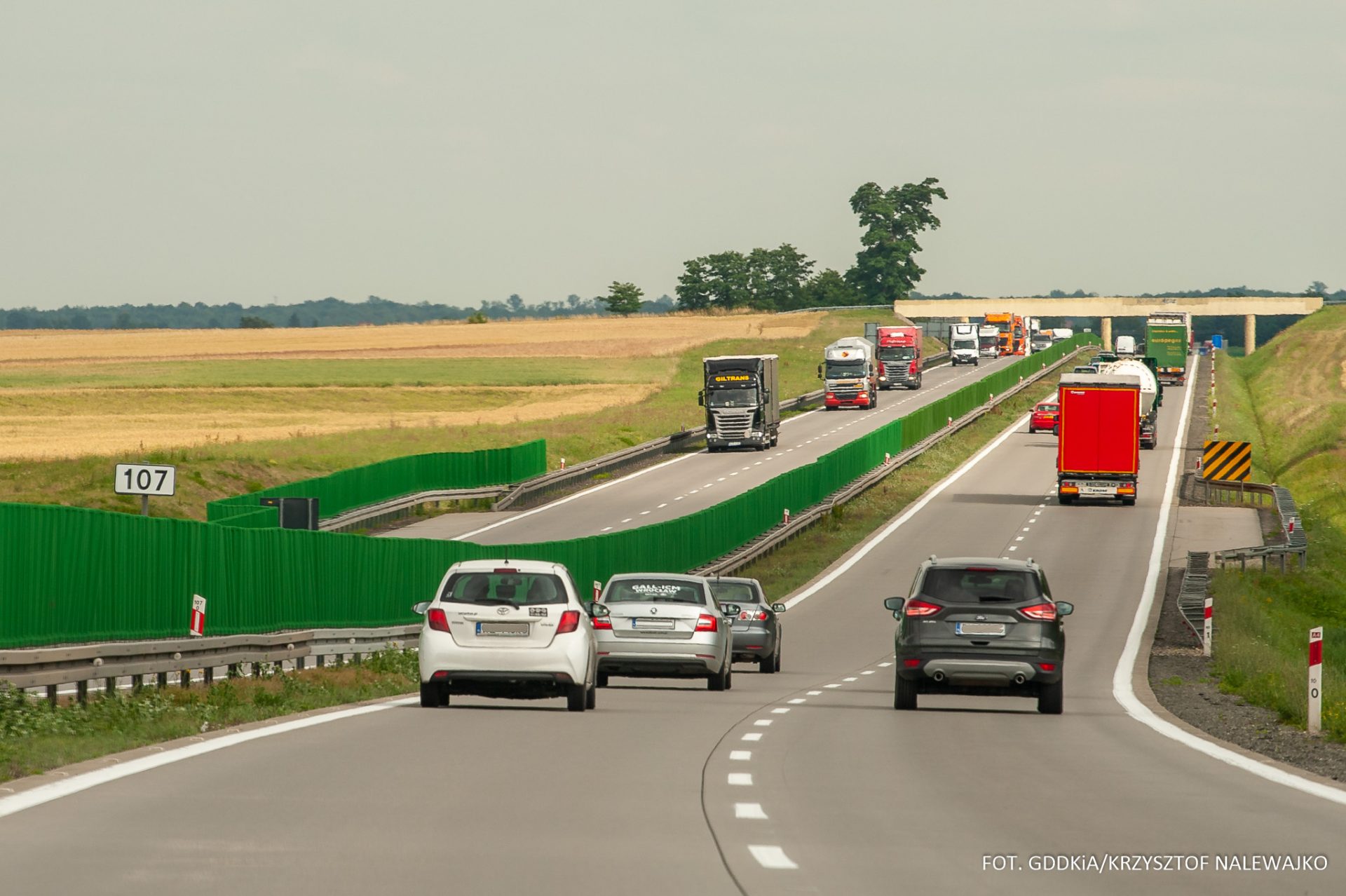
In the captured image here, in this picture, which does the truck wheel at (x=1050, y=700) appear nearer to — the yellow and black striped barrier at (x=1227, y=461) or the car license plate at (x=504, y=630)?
the car license plate at (x=504, y=630)

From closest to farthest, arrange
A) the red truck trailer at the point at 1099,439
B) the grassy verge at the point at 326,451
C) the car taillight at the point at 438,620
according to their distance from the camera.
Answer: the car taillight at the point at 438,620
the grassy verge at the point at 326,451
the red truck trailer at the point at 1099,439

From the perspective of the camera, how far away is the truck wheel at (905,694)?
817 inches

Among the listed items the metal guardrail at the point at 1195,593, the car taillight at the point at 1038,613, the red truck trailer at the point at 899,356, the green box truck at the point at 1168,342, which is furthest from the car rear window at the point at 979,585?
the green box truck at the point at 1168,342

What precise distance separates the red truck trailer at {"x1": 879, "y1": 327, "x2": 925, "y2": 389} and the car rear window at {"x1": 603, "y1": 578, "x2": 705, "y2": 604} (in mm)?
86967

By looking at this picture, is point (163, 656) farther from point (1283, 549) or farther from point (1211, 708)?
point (1283, 549)

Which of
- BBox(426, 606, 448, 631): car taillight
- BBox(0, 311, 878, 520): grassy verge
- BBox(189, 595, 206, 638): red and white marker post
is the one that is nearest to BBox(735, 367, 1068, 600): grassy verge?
BBox(0, 311, 878, 520): grassy verge

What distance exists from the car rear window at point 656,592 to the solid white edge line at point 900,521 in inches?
658

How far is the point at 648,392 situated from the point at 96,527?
86388 millimetres

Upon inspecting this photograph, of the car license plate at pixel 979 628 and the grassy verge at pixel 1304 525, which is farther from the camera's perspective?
the grassy verge at pixel 1304 525

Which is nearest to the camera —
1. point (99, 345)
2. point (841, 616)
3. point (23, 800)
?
point (23, 800)

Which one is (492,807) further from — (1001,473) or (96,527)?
(1001,473)

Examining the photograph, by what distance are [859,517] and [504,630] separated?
1614 inches

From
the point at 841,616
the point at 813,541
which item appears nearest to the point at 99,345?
the point at 813,541

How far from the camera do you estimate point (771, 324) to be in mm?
165875
